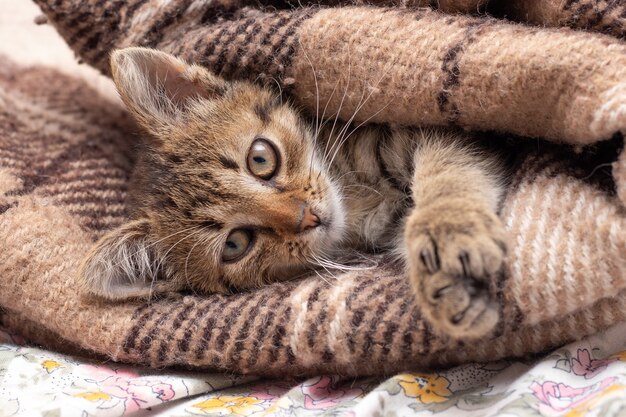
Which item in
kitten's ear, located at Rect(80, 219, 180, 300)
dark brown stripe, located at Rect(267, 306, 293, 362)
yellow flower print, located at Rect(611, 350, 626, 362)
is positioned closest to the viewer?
yellow flower print, located at Rect(611, 350, 626, 362)

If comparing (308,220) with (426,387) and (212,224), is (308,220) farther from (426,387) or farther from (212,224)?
(426,387)

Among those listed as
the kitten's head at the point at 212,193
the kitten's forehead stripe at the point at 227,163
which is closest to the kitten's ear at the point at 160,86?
the kitten's head at the point at 212,193

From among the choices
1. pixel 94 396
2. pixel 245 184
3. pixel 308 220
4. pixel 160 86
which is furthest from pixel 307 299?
pixel 160 86

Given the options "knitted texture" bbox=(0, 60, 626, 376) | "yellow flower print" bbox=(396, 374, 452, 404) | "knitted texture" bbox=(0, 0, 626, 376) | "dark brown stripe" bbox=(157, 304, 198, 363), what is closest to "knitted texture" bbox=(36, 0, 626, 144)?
"knitted texture" bbox=(0, 0, 626, 376)

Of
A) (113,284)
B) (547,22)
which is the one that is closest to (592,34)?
(547,22)

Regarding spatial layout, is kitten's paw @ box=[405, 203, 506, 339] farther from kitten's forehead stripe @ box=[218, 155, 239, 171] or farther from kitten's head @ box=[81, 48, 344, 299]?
kitten's forehead stripe @ box=[218, 155, 239, 171]

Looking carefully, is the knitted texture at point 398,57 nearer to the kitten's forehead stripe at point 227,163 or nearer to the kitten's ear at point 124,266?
the kitten's forehead stripe at point 227,163
